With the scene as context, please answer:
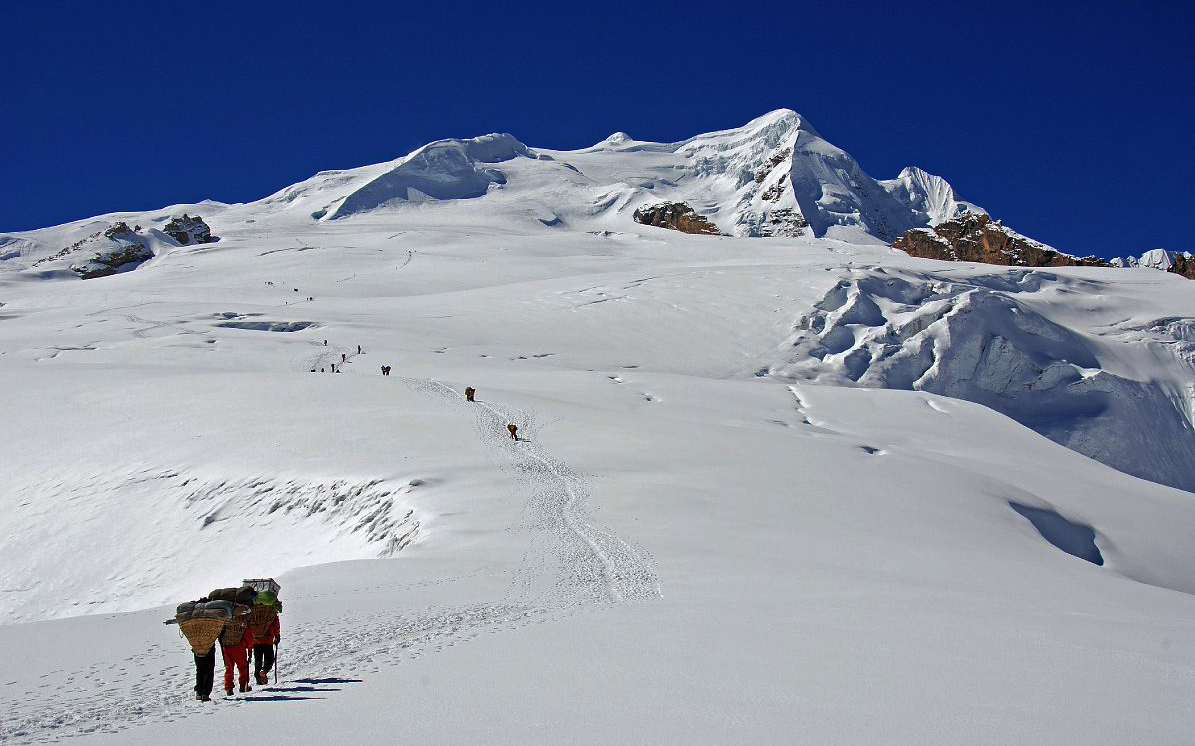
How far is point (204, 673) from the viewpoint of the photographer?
7086mm

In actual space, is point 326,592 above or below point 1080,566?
above

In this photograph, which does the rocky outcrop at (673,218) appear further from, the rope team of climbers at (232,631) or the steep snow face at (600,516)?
the rope team of climbers at (232,631)

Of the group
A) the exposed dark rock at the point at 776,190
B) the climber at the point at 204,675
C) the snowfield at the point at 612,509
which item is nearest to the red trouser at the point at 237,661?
the climber at the point at 204,675

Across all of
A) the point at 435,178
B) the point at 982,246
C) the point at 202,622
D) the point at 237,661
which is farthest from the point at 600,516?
the point at 435,178

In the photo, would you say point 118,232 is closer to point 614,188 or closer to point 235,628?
point 614,188

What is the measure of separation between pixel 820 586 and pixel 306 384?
938 inches

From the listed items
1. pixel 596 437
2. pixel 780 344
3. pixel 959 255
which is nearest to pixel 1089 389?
pixel 780 344

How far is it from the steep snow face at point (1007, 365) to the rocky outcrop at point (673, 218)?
77.4 metres

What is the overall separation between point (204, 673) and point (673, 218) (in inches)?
5342

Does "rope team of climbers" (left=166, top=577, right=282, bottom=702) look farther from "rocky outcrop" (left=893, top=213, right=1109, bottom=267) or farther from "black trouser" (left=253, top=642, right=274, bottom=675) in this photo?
"rocky outcrop" (left=893, top=213, right=1109, bottom=267)

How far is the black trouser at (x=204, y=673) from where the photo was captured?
7.03 metres

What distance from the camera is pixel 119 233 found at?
100 meters

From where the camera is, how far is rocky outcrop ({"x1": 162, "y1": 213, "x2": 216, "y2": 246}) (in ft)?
345

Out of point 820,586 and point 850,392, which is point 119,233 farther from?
point 820,586
